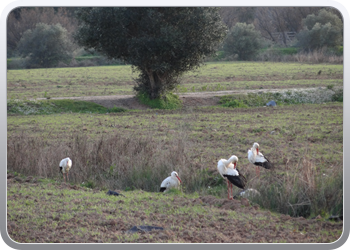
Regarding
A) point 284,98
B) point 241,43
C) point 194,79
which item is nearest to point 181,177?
point 284,98

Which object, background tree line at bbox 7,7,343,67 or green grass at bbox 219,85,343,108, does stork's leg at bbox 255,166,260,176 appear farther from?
green grass at bbox 219,85,343,108

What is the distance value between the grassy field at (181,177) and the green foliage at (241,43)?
17.8 m

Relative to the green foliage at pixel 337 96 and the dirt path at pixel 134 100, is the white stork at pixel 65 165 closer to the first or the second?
the dirt path at pixel 134 100

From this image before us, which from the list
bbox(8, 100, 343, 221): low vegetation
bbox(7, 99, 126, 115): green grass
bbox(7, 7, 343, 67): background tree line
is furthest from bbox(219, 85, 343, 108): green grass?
bbox(8, 100, 343, 221): low vegetation

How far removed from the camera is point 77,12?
2355 cm

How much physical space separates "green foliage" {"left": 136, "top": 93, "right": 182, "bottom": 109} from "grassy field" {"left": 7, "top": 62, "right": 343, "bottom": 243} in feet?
15.1

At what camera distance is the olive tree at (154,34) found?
73.2 ft

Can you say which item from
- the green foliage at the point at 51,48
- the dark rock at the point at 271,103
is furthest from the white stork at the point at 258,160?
the green foliage at the point at 51,48

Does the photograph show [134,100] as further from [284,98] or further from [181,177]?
[181,177]

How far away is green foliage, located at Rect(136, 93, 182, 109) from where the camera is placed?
26034 millimetres

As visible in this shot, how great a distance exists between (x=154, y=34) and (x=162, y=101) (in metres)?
4.99

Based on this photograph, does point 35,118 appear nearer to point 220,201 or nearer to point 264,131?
point 264,131

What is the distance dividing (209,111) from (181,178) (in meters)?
13.7

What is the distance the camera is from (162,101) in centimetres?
2630
